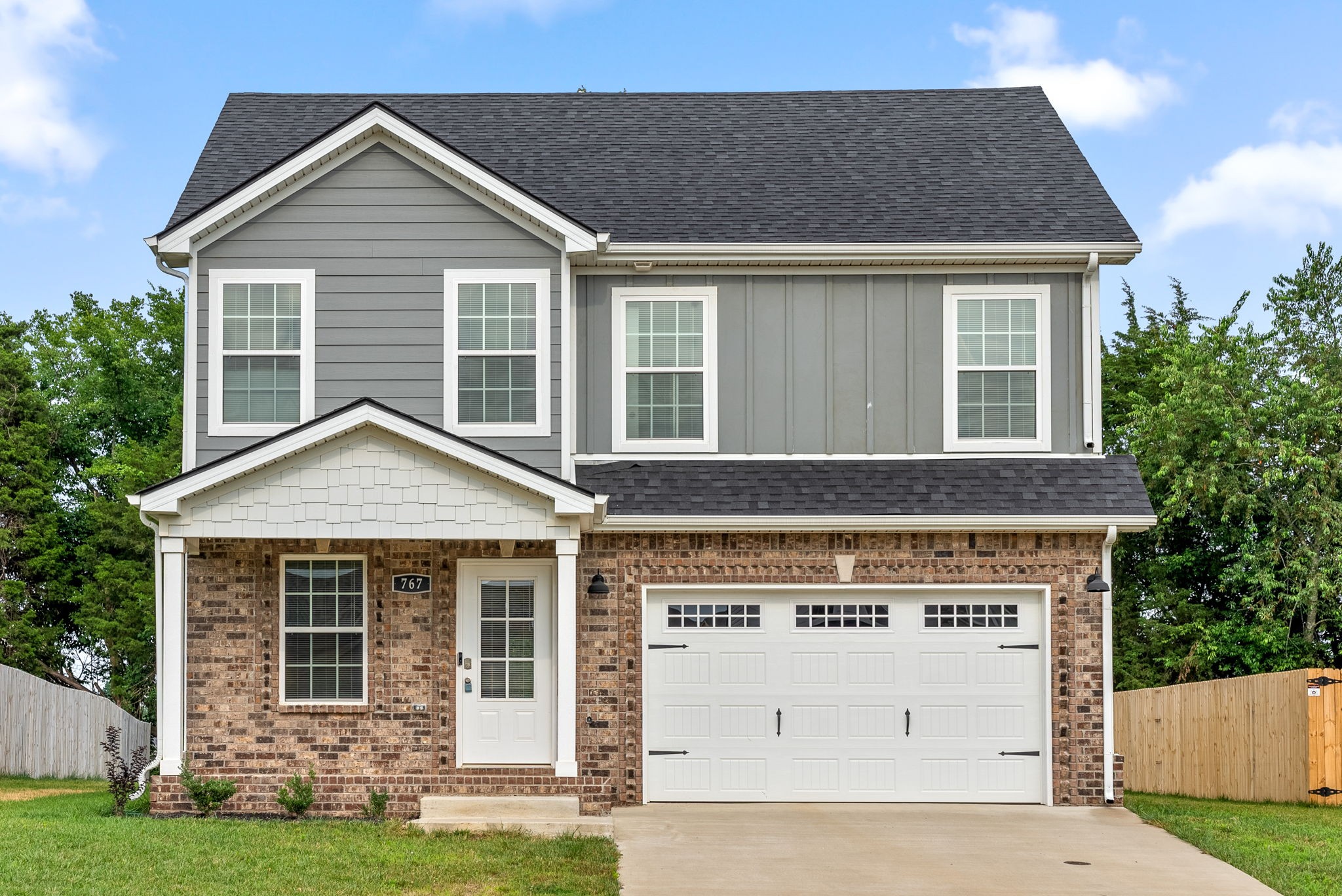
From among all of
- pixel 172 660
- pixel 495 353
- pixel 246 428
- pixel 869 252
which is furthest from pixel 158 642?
pixel 869 252

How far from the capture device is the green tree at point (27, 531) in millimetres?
28359

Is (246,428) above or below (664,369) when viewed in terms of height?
below

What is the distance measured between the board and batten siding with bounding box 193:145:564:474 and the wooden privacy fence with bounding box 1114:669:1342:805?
8407mm

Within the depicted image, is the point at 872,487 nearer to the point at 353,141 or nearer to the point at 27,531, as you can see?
the point at 353,141

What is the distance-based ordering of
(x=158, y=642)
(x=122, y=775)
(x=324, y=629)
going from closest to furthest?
1. (x=158, y=642)
2. (x=122, y=775)
3. (x=324, y=629)

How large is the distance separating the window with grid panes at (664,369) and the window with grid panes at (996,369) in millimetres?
2647

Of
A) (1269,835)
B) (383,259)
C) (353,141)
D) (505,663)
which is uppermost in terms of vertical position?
(353,141)

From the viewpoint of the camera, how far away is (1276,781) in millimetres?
14547

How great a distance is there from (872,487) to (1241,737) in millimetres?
5748

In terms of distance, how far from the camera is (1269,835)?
37.4ft

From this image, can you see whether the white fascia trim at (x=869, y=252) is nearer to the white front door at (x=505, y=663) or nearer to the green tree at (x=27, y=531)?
the white front door at (x=505, y=663)

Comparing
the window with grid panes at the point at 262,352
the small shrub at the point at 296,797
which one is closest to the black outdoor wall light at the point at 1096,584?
the small shrub at the point at 296,797

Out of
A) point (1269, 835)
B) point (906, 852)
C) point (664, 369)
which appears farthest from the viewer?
point (664, 369)

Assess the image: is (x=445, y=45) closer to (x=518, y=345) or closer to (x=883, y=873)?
(x=518, y=345)
